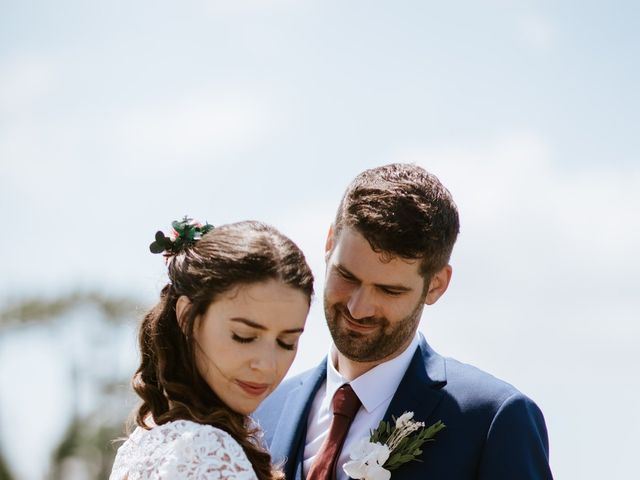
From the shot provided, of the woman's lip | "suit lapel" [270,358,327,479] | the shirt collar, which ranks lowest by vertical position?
"suit lapel" [270,358,327,479]

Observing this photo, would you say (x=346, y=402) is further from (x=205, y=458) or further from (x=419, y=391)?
(x=205, y=458)

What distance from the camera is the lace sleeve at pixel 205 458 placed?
410cm

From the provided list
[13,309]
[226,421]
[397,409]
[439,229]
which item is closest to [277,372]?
[226,421]

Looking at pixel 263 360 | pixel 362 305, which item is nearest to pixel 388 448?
pixel 362 305

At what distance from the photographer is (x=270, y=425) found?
627 cm

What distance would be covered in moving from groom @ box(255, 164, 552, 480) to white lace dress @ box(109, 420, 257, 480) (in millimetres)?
1379

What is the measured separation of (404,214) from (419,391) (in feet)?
3.30

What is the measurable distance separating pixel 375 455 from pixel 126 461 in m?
1.42

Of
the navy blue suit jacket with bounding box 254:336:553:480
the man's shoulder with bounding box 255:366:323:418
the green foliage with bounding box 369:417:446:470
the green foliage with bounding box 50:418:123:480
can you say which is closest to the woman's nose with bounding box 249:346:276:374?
the green foliage with bounding box 369:417:446:470

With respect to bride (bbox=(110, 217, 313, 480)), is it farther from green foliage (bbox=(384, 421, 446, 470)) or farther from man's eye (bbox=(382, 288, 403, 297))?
man's eye (bbox=(382, 288, 403, 297))

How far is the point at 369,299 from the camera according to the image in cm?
582

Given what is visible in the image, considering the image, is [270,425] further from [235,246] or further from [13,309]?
[13,309]

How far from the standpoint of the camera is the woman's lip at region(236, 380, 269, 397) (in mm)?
4660

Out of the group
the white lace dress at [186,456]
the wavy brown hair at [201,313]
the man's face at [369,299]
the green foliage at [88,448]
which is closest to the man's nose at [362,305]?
the man's face at [369,299]
